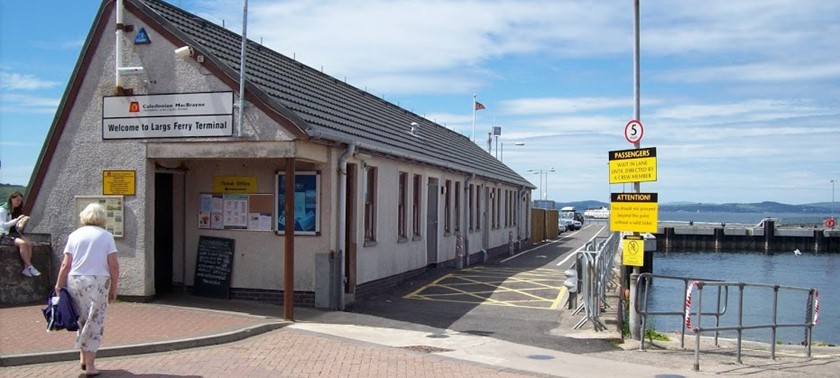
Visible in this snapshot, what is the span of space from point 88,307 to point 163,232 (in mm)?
6751

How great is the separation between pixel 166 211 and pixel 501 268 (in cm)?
1199

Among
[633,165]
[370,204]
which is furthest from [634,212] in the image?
[370,204]

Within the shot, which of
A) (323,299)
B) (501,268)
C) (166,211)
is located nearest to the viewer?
(323,299)

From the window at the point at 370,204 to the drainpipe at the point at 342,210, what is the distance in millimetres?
1742

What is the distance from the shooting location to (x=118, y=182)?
13.4 m

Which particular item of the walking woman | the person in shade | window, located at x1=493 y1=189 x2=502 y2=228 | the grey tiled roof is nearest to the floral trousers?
the walking woman

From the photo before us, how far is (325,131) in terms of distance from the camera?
12.9 m

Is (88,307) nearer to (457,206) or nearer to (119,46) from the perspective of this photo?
(119,46)

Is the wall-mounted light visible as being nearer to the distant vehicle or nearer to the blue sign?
the blue sign

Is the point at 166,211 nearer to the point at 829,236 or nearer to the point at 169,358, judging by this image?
the point at 169,358

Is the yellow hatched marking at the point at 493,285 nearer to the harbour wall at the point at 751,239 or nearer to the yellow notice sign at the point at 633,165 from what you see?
the yellow notice sign at the point at 633,165

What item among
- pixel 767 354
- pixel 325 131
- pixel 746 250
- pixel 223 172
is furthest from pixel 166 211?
pixel 746 250

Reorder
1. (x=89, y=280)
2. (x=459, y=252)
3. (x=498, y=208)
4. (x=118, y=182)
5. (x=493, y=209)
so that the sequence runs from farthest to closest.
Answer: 1. (x=498, y=208)
2. (x=493, y=209)
3. (x=459, y=252)
4. (x=118, y=182)
5. (x=89, y=280)

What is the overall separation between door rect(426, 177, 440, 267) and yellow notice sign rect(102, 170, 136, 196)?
28.5 ft
